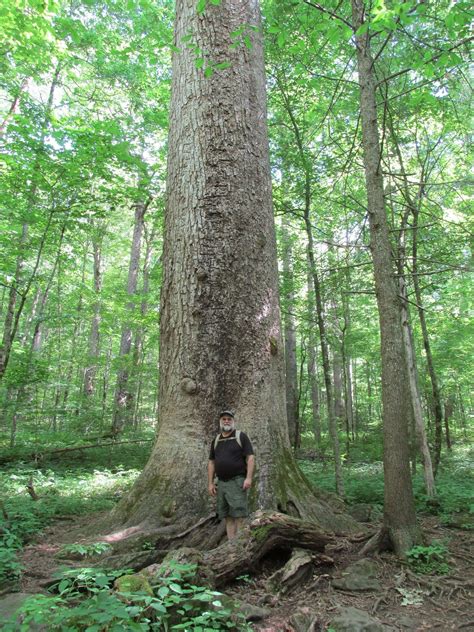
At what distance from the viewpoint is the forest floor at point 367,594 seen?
2998 millimetres

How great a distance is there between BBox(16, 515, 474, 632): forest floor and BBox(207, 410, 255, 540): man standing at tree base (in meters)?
0.52

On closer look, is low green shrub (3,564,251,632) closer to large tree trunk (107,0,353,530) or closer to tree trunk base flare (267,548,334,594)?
tree trunk base flare (267,548,334,594)

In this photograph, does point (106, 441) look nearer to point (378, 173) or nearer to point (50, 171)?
point (50, 171)

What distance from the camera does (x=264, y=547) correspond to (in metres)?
3.54

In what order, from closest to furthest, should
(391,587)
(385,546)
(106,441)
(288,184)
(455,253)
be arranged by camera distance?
(391,587)
(385,546)
(455,253)
(288,184)
(106,441)

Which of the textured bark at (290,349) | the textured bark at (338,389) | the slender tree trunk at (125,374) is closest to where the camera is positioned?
the textured bark at (290,349)

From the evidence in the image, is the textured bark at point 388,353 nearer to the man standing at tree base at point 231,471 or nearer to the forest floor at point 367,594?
the forest floor at point 367,594

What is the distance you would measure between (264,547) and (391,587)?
45.4 inches

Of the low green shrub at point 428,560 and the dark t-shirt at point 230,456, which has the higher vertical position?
the dark t-shirt at point 230,456

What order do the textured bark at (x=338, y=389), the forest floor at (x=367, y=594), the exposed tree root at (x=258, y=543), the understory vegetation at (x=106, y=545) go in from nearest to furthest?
the understory vegetation at (x=106, y=545)
the forest floor at (x=367, y=594)
the exposed tree root at (x=258, y=543)
the textured bark at (x=338, y=389)

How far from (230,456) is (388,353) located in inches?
79.5

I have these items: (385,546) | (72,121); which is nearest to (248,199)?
(385,546)

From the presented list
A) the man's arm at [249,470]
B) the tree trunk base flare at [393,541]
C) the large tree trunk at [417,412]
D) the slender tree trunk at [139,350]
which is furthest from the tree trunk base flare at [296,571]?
the slender tree trunk at [139,350]

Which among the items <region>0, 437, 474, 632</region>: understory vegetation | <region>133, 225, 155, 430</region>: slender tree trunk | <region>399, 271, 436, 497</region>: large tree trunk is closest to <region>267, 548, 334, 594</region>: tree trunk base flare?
<region>0, 437, 474, 632</region>: understory vegetation
